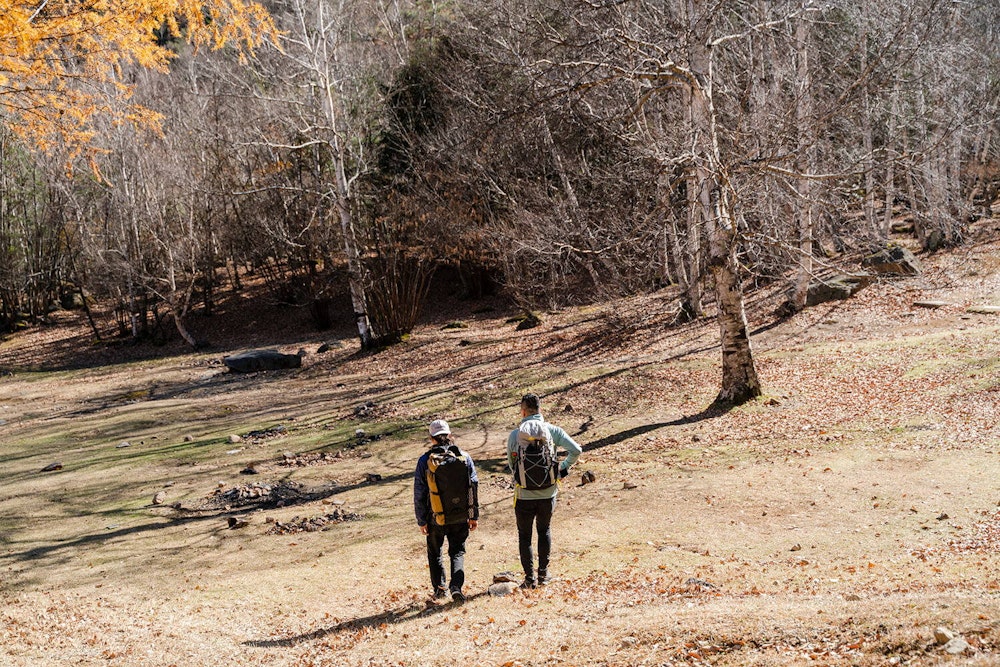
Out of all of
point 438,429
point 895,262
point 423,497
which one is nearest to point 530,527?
point 423,497

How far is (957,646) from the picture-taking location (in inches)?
166

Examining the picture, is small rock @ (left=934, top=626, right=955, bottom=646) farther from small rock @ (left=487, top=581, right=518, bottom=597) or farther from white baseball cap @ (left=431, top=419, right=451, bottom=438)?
white baseball cap @ (left=431, top=419, right=451, bottom=438)

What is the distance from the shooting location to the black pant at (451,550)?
693cm

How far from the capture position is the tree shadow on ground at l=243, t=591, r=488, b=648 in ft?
21.9

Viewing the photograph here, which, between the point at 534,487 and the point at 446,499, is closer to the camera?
the point at 446,499

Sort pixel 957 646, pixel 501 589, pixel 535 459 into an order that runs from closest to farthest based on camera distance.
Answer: pixel 957 646, pixel 535 459, pixel 501 589

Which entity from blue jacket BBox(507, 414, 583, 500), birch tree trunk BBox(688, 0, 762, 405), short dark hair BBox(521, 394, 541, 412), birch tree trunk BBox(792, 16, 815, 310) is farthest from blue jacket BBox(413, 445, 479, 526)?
birch tree trunk BBox(792, 16, 815, 310)

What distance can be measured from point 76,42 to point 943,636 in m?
10.4

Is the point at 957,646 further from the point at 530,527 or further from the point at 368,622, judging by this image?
the point at 368,622

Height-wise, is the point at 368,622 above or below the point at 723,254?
below

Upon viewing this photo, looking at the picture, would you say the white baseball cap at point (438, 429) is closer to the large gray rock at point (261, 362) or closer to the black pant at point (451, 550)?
the black pant at point (451, 550)

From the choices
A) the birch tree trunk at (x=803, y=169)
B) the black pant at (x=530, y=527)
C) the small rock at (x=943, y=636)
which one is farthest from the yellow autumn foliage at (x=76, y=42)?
the birch tree trunk at (x=803, y=169)

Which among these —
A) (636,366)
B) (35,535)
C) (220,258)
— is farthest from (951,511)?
(220,258)

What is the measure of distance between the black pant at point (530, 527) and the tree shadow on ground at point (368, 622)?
1.73 ft
